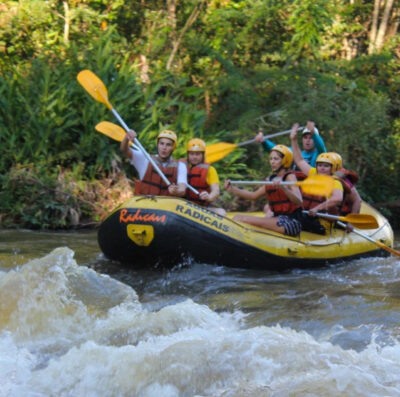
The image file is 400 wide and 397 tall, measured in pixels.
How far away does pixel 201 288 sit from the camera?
5.79 meters

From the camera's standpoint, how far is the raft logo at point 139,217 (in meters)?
5.98

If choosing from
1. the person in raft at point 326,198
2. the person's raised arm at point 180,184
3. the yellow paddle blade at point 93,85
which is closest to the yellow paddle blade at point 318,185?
the person in raft at point 326,198

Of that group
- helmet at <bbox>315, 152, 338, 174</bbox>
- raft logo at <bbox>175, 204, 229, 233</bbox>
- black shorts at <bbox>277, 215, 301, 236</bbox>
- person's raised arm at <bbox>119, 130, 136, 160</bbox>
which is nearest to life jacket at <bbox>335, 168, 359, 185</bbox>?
helmet at <bbox>315, 152, 338, 174</bbox>

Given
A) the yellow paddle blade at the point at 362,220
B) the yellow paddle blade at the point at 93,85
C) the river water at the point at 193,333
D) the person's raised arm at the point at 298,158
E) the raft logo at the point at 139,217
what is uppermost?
the yellow paddle blade at the point at 93,85

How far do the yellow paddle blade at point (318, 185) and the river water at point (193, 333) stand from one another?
91cm

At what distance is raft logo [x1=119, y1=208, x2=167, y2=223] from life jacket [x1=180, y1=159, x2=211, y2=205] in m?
0.91

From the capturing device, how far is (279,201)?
6895 mm

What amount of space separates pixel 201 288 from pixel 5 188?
12.7 feet

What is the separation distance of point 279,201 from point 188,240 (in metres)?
1.26

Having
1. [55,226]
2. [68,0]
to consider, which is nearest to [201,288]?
[55,226]

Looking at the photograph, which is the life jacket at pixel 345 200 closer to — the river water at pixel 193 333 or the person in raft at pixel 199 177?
the river water at pixel 193 333

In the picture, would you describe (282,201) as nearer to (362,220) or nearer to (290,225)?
(290,225)

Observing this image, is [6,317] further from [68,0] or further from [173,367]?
[68,0]

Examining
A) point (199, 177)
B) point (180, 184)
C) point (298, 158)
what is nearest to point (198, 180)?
point (199, 177)
